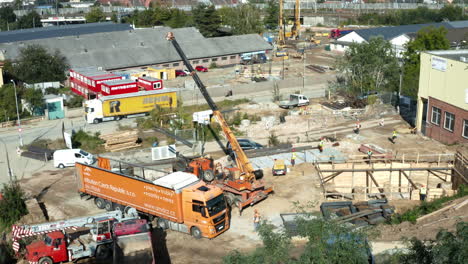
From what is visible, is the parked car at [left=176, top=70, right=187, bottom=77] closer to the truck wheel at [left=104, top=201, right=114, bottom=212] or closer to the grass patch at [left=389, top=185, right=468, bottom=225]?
the truck wheel at [left=104, top=201, right=114, bottom=212]

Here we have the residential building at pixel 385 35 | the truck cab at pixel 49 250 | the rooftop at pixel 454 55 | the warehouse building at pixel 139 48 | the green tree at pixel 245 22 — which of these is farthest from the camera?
the green tree at pixel 245 22

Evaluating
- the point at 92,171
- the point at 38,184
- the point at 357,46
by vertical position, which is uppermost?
the point at 357,46

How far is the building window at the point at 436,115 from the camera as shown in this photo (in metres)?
37.3

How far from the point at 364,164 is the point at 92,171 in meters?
15.7

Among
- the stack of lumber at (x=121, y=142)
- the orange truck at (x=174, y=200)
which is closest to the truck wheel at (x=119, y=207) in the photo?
the orange truck at (x=174, y=200)

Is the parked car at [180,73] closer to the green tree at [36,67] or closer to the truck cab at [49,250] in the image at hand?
the green tree at [36,67]

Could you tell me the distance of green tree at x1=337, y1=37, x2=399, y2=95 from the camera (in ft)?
160

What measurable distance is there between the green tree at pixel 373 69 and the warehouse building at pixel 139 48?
21985 mm

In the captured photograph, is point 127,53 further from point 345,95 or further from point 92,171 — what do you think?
point 92,171

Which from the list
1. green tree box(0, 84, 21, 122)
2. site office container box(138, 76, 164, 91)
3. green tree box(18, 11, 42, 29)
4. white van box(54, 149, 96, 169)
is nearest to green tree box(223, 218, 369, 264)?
white van box(54, 149, 96, 169)

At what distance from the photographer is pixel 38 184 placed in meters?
31.6

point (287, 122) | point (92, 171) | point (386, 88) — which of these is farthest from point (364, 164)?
point (386, 88)

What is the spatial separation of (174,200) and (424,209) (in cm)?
1201

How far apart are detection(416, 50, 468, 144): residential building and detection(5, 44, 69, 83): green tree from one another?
119 feet
